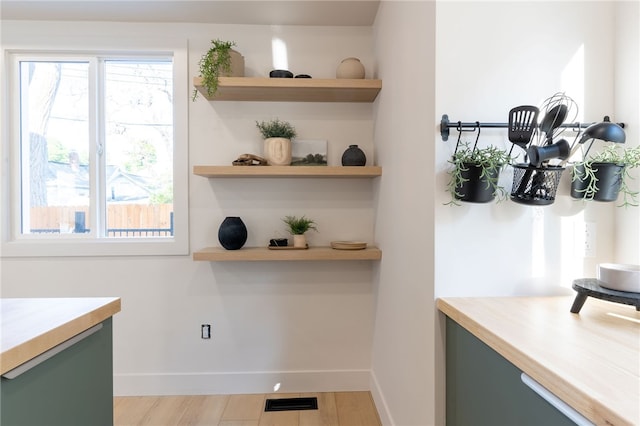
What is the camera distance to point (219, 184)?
7.68ft

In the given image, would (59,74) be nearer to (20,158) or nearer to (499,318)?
(20,158)

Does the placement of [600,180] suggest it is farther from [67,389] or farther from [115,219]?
[115,219]

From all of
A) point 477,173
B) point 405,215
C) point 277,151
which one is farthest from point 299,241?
point 477,173

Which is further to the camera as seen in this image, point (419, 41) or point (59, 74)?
point (59, 74)

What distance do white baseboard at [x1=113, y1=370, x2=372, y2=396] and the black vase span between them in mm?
912

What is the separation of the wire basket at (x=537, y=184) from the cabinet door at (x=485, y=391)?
18.8 inches

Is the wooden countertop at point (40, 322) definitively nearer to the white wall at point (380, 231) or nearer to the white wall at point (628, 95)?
the white wall at point (380, 231)

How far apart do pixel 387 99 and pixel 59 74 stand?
2301mm

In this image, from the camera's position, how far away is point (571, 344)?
81cm

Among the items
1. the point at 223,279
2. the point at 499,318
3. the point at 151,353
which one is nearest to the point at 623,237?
the point at 499,318

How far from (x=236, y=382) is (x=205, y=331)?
41 cm

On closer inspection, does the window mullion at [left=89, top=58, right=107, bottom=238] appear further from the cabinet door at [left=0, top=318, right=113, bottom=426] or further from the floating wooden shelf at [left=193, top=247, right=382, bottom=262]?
the cabinet door at [left=0, top=318, right=113, bottom=426]

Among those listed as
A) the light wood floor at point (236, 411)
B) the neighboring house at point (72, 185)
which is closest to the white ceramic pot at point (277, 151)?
the neighboring house at point (72, 185)

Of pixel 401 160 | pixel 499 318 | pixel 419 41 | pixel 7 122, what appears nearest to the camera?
pixel 499 318
